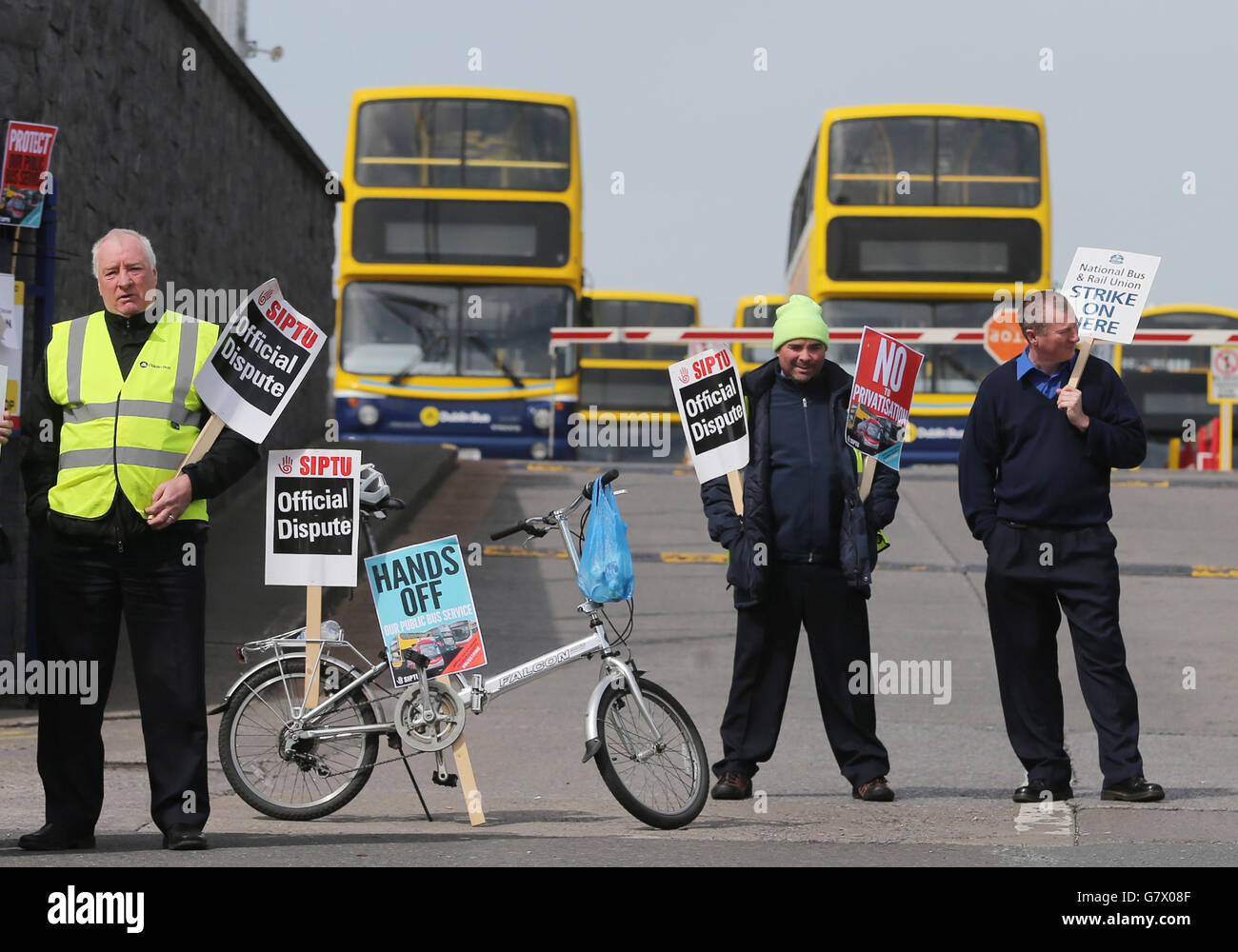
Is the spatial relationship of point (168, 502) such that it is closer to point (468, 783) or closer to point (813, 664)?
point (468, 783)

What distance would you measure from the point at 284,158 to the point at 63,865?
12.3 metres

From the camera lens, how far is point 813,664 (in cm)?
755

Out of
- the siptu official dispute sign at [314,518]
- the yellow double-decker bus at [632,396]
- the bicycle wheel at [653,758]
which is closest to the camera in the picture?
the bicycle wheel at [653,758]

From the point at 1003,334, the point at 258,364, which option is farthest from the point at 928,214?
the point at 258,364

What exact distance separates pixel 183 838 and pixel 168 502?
103cm

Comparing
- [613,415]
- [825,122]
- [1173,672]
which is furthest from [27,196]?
[613,415]

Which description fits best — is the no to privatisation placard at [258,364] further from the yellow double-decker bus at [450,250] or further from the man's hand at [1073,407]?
the yellow double-decker bus at [450,250]

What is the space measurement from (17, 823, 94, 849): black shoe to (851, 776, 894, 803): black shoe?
9.69 feet

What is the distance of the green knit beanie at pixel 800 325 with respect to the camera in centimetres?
745

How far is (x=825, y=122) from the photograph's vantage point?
70.6 feet

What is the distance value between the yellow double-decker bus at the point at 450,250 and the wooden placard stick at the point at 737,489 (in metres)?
13.8

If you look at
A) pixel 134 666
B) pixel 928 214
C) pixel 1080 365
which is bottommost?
pixel 134 666

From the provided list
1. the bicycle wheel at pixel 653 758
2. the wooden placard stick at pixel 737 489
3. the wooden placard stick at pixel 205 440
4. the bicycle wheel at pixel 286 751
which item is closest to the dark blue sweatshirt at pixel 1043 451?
the wooden placard stick at pixel 737 489
